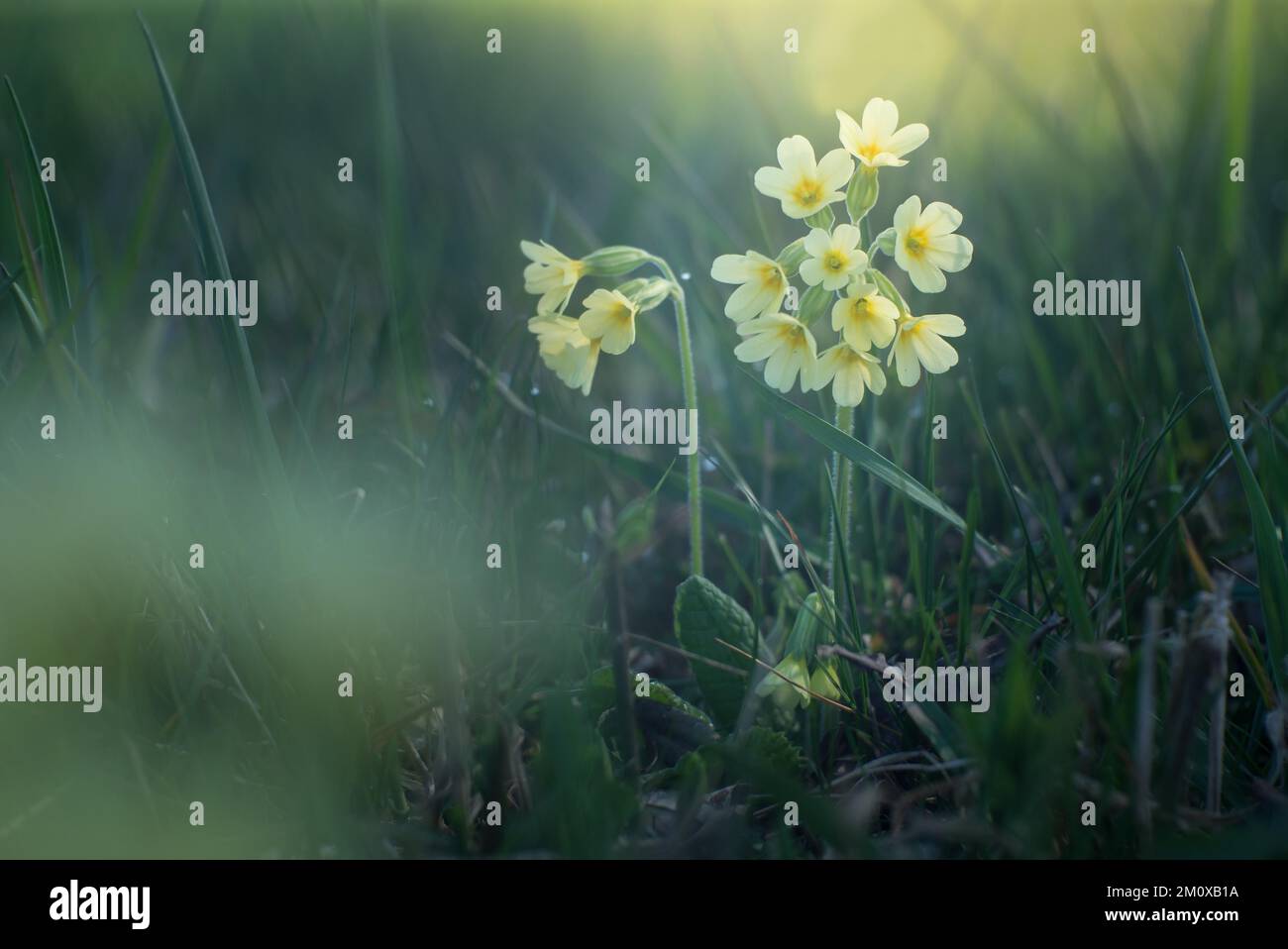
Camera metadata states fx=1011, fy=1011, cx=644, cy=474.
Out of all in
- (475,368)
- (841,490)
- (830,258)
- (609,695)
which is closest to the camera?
(830,258)

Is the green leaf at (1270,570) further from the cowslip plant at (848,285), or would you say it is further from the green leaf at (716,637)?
the green leaf at (716,637)

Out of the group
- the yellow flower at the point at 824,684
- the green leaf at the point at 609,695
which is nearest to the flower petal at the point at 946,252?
the yellow flower at the point at 824,684

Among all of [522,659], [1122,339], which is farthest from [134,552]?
[1122,339]

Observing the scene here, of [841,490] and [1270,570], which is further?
[841,490]

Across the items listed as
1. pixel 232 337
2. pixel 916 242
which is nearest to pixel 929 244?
pixel 916 242

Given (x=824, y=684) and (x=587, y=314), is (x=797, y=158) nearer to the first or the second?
(x=587, y=314)

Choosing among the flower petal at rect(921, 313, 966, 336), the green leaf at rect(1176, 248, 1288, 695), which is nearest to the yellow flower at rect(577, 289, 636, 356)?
the flower petal at rect(921, 313, 966, 336)
